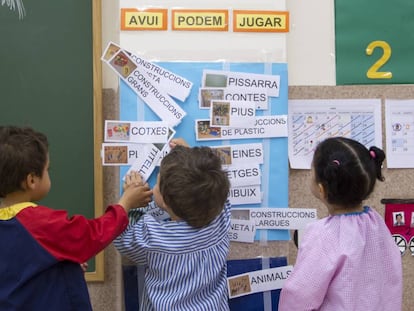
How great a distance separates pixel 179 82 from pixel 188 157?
350 millimetres

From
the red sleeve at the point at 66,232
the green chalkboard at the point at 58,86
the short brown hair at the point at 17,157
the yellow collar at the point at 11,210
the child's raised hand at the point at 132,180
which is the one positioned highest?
the green chalkboard at the point at 58,86

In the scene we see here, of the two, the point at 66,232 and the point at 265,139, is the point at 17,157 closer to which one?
the point at 66,232

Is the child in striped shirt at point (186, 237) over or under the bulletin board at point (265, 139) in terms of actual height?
under

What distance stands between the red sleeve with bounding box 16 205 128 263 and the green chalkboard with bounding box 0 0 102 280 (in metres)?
0.38

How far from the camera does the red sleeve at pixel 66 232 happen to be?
1049 millimetres

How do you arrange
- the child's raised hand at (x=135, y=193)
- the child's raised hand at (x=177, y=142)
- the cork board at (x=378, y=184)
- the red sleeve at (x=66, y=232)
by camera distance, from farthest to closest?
1. the cork board at (x=378, y=184)
2. the child's raised hand at (x=177, y=142)
3. the child's raised hand at (x=135, y=193)
4. the red sleeve at (x=66, y=232)

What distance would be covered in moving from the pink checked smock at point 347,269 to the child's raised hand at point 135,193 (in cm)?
45

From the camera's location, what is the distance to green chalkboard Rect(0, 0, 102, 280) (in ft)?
4.74

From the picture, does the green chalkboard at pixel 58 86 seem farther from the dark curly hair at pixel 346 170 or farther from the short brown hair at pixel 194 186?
the dark curly hair at pixel 346 170

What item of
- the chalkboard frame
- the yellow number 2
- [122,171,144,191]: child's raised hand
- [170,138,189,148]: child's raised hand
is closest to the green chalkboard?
the chalkboard frame

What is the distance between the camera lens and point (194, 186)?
1.12 meters

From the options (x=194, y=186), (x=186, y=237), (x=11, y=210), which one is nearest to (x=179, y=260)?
(x=186, y=237)

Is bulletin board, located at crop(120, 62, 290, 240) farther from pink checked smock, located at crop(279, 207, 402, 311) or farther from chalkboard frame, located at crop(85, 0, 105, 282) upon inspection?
pink checked smock, located at crop(279, 207, 402, 311)

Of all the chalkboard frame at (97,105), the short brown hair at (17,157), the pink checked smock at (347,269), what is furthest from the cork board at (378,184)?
the short brown hair at (17,157)
